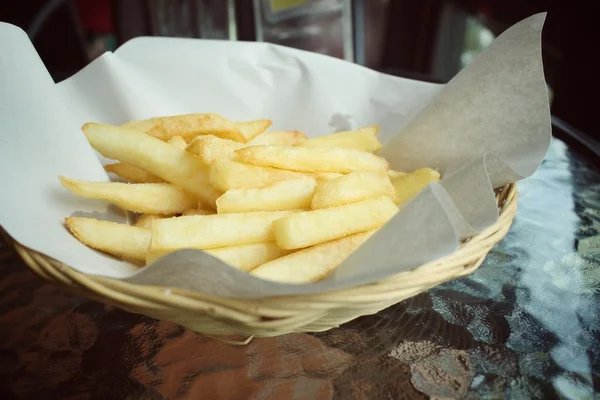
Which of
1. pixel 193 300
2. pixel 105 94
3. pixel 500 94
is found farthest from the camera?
pixel 105 94

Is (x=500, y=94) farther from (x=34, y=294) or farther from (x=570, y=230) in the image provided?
(x=34, y=294)

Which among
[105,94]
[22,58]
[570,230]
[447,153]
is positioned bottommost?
[570,230]

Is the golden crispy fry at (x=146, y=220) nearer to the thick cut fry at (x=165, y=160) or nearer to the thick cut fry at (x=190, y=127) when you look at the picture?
the thick cut fry at (x=165, y=160)

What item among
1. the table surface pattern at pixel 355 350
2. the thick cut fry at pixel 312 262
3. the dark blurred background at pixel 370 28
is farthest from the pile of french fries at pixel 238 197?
the dark blurred background at pixel 370 28

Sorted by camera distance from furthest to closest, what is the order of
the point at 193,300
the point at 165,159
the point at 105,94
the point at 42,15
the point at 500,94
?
the point at 42,15
the point at 105,94
the point at 500,94
the point at 165,159
the point at 193,300

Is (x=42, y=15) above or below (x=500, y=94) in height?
below

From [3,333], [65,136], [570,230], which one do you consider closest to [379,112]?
[570,230]

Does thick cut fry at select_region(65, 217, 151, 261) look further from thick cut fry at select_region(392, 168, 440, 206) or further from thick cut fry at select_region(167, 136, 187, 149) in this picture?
thick cut fry at select_region(392, 168, 440, 206)
